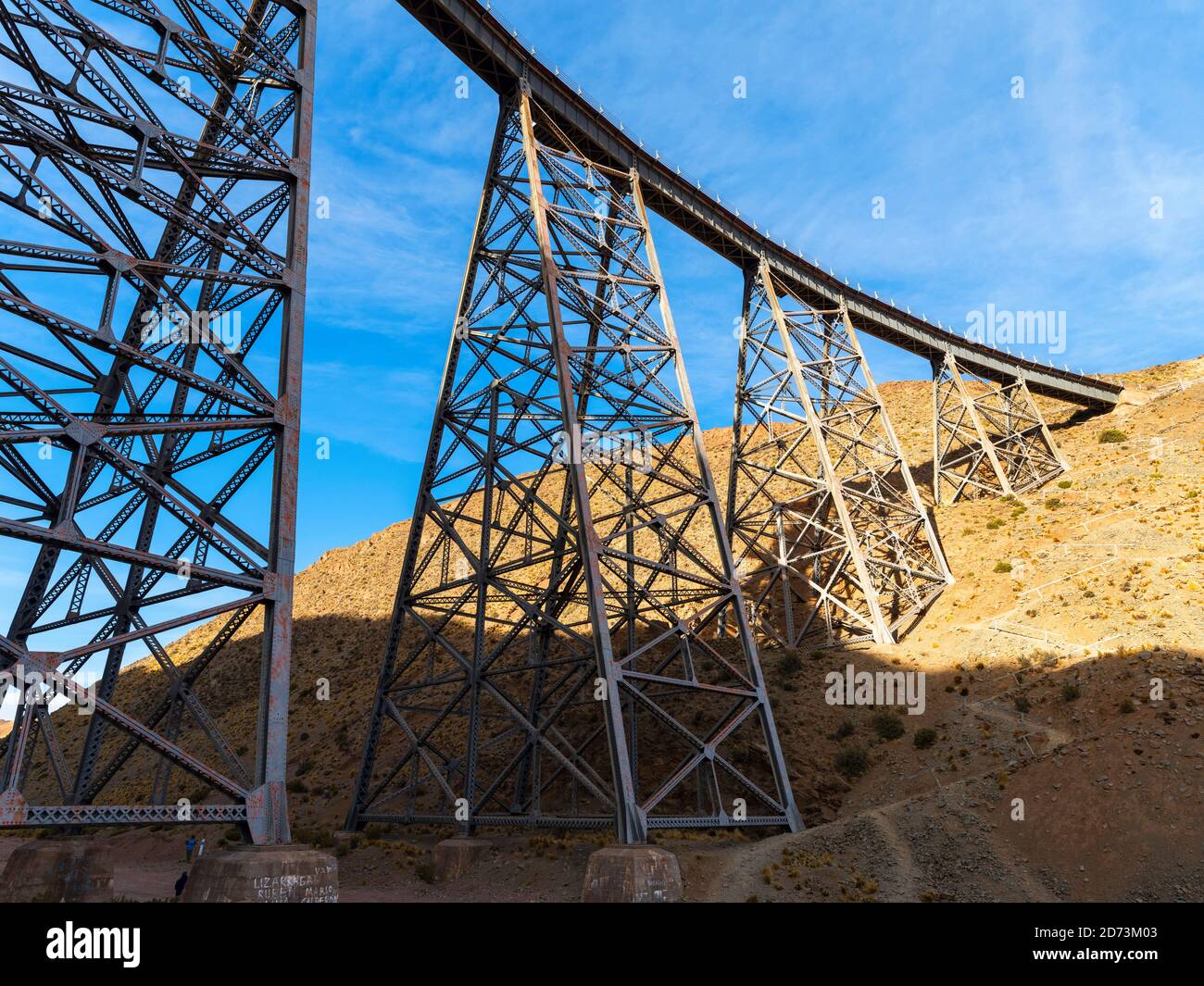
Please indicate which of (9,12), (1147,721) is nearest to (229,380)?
(9,12)

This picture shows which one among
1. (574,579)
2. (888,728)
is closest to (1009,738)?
(888,728)

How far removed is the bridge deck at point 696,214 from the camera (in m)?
19.5

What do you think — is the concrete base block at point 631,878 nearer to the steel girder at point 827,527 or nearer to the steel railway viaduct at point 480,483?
the steel railway viaduct at point 480,483

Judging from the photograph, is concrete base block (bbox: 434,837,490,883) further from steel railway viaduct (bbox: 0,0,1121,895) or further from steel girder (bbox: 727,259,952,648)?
steel girder (bbox: 727,259,952,648)

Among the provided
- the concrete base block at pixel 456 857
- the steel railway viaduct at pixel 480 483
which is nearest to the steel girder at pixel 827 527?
the steel railway viaduct at pixel 480 483

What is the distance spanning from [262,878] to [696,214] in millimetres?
21777

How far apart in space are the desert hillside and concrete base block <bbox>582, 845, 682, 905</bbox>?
1.63 metres

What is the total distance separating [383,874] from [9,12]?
1525cm

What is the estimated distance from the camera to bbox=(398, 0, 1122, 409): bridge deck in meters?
19.5

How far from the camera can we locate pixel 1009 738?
56.8 ft

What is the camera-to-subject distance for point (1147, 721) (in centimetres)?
1588
